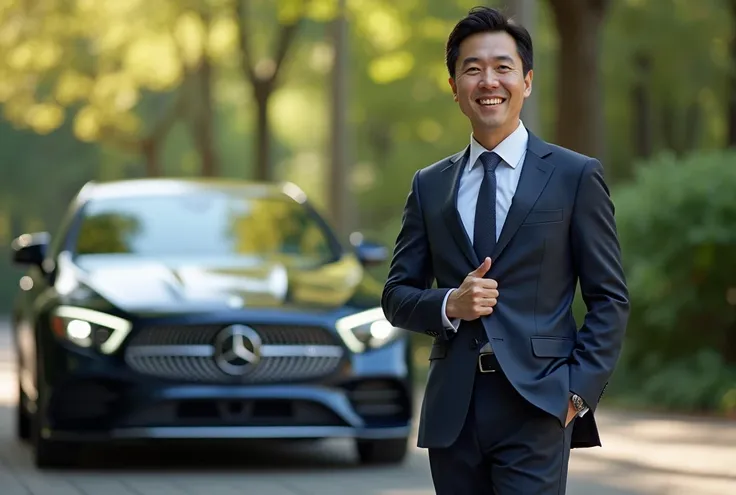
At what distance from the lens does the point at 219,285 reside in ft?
33.5

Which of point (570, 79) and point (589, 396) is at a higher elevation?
point (589, 396)

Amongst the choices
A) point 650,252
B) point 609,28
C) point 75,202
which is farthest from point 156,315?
point 609,28

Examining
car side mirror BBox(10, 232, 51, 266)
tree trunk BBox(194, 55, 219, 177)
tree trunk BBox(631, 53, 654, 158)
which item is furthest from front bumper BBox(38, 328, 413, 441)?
tree trunk BBox(631, 53, 654, 158)

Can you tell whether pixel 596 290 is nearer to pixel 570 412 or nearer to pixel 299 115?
pixel 570 412

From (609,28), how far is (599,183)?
29106 mm

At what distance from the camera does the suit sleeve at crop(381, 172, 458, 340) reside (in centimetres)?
477

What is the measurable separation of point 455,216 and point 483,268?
0.63ft

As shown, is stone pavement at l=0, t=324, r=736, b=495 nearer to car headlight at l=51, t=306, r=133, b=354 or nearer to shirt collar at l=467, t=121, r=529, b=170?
car headlight at l=51, t=306, r=133, b=354

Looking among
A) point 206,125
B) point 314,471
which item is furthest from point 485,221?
point 206,125

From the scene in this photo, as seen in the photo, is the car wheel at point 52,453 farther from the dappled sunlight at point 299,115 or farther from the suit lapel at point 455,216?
the dappled sunlight at point 299,115

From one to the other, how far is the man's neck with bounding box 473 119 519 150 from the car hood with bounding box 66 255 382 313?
529 centimetres

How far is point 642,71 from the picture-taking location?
3441 cm

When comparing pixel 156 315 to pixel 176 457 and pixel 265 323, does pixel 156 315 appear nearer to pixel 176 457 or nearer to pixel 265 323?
pixel 265 323

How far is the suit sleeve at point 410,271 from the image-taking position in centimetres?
477
